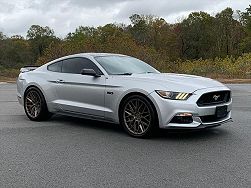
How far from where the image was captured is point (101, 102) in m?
7.12

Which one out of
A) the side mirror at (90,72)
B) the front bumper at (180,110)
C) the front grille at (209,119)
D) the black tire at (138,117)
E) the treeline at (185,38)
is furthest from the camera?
the treeline at (185,38)

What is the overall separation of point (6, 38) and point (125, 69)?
71.2 meters

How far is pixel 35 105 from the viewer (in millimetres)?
8375

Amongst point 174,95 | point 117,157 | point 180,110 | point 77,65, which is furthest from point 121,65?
point 117,157

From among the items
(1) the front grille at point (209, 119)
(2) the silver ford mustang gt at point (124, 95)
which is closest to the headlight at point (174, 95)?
(2) the silver ford mustang gt at point (124, 95)

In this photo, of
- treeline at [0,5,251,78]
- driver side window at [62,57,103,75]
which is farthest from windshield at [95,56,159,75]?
treeline at [0,5,251,78]

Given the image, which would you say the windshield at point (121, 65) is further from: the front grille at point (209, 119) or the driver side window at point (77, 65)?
the front grille at point (209, 119)

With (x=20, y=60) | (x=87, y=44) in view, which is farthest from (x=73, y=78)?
(x=20, y=60)

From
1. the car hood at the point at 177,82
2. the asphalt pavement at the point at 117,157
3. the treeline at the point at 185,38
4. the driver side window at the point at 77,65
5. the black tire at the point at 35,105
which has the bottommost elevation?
the asphalt pavement at the point at 117,157

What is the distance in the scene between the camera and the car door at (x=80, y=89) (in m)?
7.17

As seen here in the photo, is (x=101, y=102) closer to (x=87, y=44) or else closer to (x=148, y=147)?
(x=148, y=147)

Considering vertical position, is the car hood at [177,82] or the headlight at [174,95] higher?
the car hood at [177,82]

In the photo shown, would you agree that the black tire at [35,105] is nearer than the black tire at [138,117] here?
No

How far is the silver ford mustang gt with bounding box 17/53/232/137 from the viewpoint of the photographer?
629 cm
